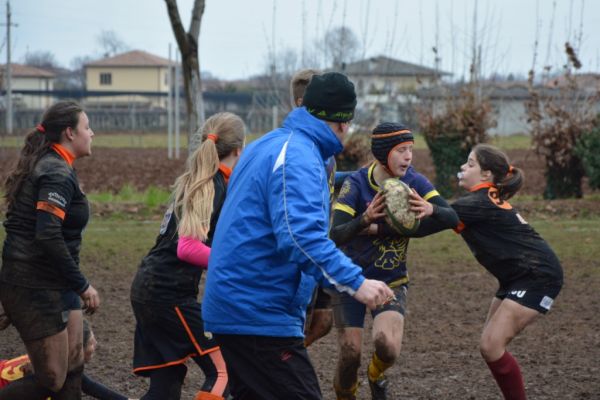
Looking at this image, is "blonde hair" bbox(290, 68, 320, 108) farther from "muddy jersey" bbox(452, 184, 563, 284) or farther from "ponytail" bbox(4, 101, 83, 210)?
"ponytail" bbox(4, 101, 83, 210)

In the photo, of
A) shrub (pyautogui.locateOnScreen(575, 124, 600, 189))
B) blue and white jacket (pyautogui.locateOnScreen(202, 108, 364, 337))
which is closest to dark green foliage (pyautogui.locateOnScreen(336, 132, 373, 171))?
shrub (pyautogui.locateOnScreen(575, 124, 600, 189))

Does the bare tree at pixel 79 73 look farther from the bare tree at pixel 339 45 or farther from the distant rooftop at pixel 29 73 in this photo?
the bare tree at pixel 339 45

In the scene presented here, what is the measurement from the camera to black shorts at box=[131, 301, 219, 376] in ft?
17.9

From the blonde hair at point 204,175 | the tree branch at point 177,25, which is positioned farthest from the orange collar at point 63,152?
the tree branch at point 177,25

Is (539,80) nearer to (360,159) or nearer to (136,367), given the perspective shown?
(360,159)

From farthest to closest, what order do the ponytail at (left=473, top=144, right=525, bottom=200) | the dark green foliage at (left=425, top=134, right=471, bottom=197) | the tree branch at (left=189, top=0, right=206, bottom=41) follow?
the dark green foliage at (left=425, top=134, right=471, bottom=197)
the tree branch at (left=189, top=0, right=206, bottom=41)
the ponytail at (left=473, top=144, right=525, bottom=200)

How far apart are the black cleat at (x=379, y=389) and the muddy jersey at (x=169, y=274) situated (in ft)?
5.11

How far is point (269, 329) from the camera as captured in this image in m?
4.19

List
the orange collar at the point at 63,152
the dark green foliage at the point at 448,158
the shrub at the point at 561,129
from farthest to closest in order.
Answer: the dark green foliage at the point at 448,158, the shrub at the point at 561,129, the orange collar at the point at 63,152

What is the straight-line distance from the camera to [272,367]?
4230 mm

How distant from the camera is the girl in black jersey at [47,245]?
17.0ft

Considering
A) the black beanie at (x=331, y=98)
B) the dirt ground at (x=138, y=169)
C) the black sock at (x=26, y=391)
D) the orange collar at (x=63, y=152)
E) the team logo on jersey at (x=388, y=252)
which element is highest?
the black beanie at (x=331, y=98)

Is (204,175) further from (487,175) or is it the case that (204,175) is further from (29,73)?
(29,73)

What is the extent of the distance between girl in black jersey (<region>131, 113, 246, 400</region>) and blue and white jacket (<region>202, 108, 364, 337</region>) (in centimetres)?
113
